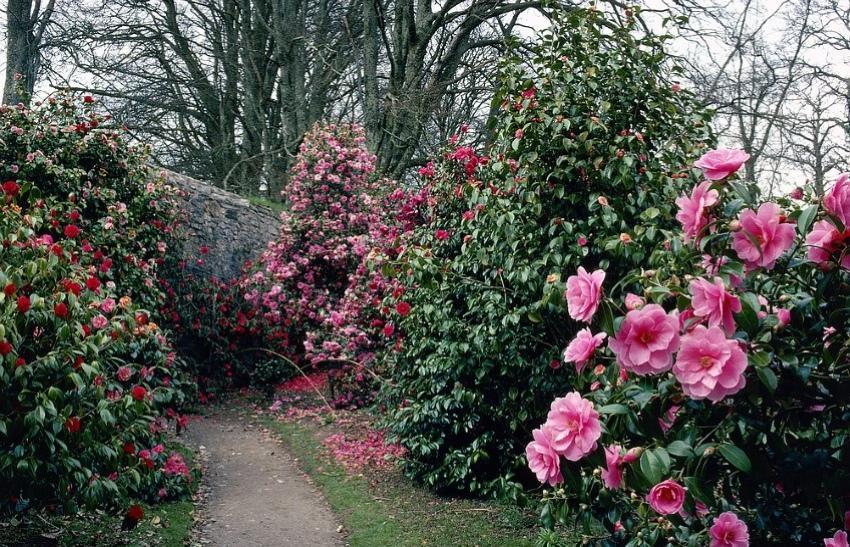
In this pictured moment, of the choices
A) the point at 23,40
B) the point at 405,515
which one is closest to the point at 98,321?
the point at 405,515

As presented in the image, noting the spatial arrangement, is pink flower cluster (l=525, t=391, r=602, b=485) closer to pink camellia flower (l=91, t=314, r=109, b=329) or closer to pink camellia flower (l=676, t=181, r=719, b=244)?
pink camellia flower (l=676, t=181, r=719, b=244)

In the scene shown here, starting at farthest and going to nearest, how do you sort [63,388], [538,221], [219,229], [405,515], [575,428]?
[219,229]
[405,515]
[538,221]
[63,388]
[575,428]

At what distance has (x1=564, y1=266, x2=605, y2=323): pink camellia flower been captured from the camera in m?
1.99

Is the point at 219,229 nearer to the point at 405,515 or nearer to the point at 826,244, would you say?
the point at 405,515

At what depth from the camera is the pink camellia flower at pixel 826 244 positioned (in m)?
A: 1.88

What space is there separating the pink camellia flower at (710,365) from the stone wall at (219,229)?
36.0 feet

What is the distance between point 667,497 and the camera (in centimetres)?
189

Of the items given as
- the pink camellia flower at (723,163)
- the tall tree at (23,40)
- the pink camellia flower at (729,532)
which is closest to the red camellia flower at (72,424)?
the pink camellia flower at (729,532)

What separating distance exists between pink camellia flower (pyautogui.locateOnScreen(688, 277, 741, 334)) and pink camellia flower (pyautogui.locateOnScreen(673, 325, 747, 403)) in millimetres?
40

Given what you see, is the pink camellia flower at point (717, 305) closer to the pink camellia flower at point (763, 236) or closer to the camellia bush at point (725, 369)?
the camellia bush at point (725, 369)

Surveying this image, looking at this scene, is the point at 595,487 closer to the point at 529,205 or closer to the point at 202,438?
the point at 529,205

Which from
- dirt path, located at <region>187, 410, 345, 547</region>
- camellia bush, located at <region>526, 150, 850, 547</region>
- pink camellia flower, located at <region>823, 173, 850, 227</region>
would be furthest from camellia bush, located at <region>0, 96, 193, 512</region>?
pink camellia flower, located at <region>823, 173, 850, 227</region>

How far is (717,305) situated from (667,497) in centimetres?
55

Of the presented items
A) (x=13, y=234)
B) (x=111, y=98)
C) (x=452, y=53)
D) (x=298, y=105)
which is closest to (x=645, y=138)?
(x=13, y=234)
